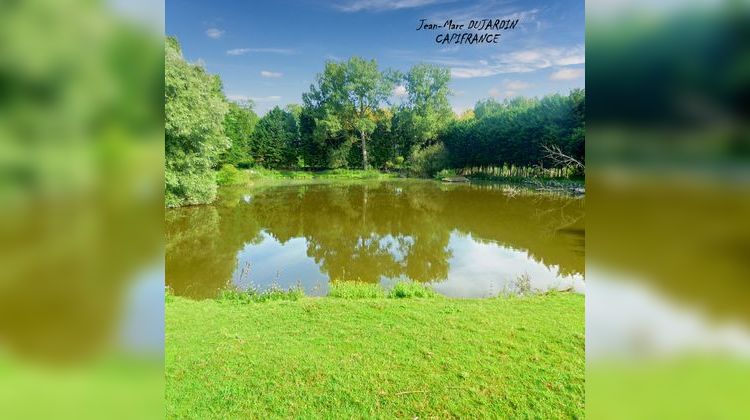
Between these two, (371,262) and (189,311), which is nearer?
(189,311)

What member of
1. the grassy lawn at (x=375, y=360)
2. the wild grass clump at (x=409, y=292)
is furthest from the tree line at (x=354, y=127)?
the grassy lawn at (x=375, y=360)

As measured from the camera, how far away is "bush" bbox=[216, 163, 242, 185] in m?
16.7

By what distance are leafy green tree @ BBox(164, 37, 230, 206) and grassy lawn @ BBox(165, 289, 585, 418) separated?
6735 mm

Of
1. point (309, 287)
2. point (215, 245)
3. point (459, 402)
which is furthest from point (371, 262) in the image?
point (459, 402)

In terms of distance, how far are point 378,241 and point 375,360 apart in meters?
→ 6.44

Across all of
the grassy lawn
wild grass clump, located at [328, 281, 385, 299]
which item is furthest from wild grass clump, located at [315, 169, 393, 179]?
the grassy lawn

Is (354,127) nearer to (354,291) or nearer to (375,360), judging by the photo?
(354,291)

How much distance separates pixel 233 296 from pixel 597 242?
219 inches

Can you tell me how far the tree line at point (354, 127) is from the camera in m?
10.6

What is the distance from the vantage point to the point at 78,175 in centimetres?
135

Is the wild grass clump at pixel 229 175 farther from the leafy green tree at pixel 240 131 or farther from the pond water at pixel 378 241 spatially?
the pond water at pixel 378 241

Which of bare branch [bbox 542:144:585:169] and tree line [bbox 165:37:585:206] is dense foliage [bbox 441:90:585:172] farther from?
bare branch [bbox 542:144:585:169]

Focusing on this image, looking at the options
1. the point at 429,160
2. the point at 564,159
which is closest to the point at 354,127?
the point at 429,160

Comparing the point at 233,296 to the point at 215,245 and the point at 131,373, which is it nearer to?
the point at 215,245
